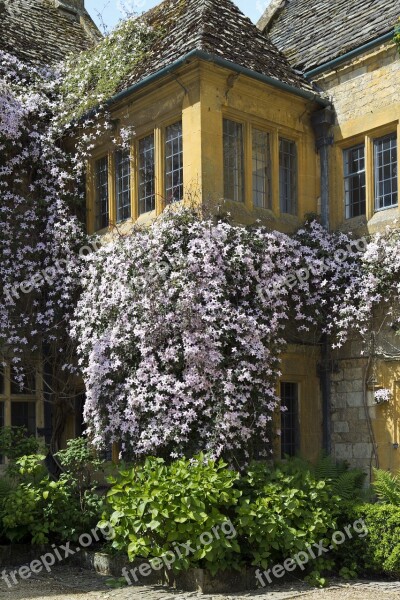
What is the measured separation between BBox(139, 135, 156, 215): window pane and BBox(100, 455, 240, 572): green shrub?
4743mm

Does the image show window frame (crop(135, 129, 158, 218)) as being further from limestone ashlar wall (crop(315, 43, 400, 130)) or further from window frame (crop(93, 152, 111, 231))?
limestone ashlar wall (crop(315, 43, 400, 130))

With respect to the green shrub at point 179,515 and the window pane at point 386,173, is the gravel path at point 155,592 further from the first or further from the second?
the window pane at point 386,173

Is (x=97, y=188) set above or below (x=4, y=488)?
above

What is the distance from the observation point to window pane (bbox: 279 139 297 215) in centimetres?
1248

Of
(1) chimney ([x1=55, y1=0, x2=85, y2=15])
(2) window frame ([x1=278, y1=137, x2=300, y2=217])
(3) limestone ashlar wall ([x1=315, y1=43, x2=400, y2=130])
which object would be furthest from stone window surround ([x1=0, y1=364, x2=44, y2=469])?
(1) chimney ([x1=55, y1=0, x2=85, y2=15])

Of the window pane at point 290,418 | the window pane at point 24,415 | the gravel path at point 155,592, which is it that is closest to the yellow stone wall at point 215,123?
the window pane at point 290,418

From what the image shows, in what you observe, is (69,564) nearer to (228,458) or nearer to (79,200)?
(228,458)

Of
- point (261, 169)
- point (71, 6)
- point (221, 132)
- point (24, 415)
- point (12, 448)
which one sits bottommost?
point (12, 448)

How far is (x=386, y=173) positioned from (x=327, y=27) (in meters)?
3.32

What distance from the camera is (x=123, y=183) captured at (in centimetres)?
1274

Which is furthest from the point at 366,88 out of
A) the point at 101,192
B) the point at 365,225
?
the point at 101,192

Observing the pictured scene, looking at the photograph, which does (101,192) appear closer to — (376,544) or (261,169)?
(261,169)

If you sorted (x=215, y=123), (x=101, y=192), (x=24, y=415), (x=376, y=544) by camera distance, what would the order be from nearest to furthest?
(x=376, y=544) < (x=215, y=123) < (x=101, y=192) < (x=24, y=415)

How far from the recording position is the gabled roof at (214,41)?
11602mm
